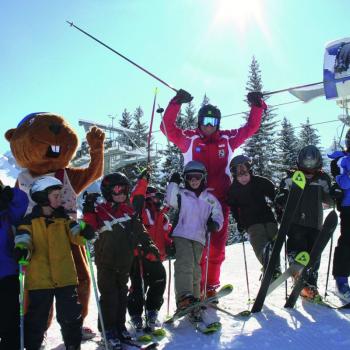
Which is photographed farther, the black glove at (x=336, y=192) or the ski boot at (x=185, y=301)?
the black glove at (x=336, y=192)

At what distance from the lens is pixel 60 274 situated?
3422 millimetres

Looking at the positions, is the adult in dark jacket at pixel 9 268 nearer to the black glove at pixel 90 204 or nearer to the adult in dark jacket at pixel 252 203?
the black glove at pixel 90 204

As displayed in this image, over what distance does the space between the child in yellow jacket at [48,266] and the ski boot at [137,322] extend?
948 millimetres

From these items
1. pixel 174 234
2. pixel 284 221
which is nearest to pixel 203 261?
pixel 174 234

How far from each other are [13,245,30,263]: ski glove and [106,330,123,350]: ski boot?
3.41ft

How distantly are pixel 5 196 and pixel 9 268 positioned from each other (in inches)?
24.3

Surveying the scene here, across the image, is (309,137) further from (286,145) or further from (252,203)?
(252,203)

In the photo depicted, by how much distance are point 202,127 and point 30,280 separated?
3077mm

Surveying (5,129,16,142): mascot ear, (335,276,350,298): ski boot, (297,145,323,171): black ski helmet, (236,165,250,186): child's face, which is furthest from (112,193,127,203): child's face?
(335,276,350,298): ski boot

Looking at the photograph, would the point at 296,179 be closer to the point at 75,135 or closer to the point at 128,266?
the point at 128,266

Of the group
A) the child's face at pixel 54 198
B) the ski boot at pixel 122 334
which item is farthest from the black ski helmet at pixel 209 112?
the ski boot at pixel 122 334

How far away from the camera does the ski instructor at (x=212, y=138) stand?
5421mm

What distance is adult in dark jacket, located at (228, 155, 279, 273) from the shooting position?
5.11m

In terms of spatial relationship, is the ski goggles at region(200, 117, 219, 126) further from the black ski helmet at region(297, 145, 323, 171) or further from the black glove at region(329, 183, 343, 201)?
the black glove at region(329, 183, 343, 201)
